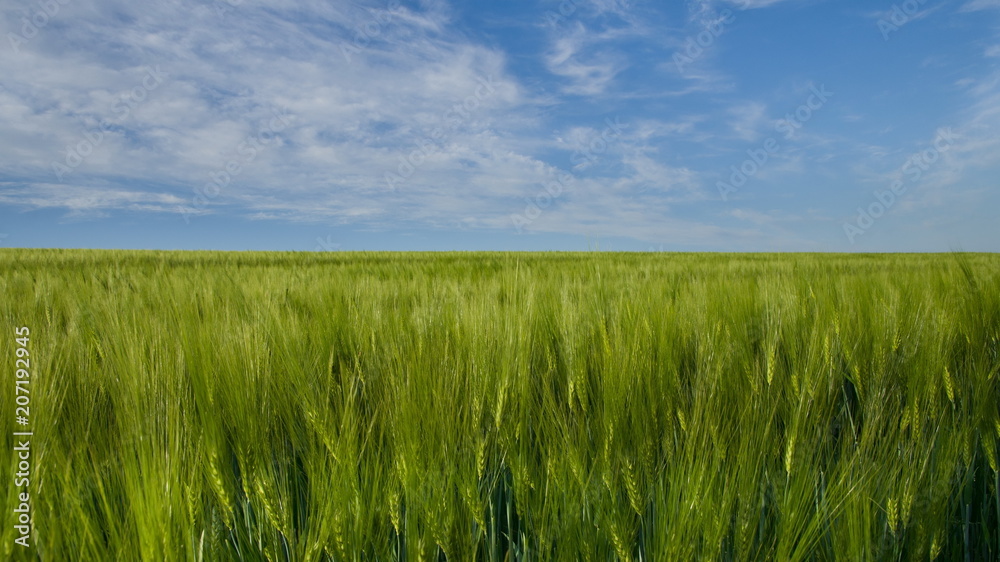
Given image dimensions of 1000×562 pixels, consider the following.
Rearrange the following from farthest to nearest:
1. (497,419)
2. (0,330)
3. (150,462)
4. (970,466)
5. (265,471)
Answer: (0,330), (970,466), (497,419), (265,471), (150,462)

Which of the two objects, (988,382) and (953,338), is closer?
(988,382)

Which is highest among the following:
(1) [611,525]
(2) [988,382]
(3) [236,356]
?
(3) [236,356]

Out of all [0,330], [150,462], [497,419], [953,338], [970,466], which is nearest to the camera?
[150,462]

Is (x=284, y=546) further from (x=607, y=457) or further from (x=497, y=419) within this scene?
(x=607, y=457)

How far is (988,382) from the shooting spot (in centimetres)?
146

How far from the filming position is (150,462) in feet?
2.59

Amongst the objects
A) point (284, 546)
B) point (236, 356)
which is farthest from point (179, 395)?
point (284, 546)

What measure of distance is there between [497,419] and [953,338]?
178cm

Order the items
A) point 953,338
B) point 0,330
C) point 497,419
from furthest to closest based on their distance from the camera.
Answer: point 953,338 < point 0,330 < point 497,419

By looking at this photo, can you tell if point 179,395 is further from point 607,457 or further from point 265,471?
point 607,457

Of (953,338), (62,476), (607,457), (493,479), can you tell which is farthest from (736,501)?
(953,338)

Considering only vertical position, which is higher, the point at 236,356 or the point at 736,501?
the point at 236,356

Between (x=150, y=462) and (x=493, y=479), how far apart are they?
0.61 meters

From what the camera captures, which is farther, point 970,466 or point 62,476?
point 970,466
